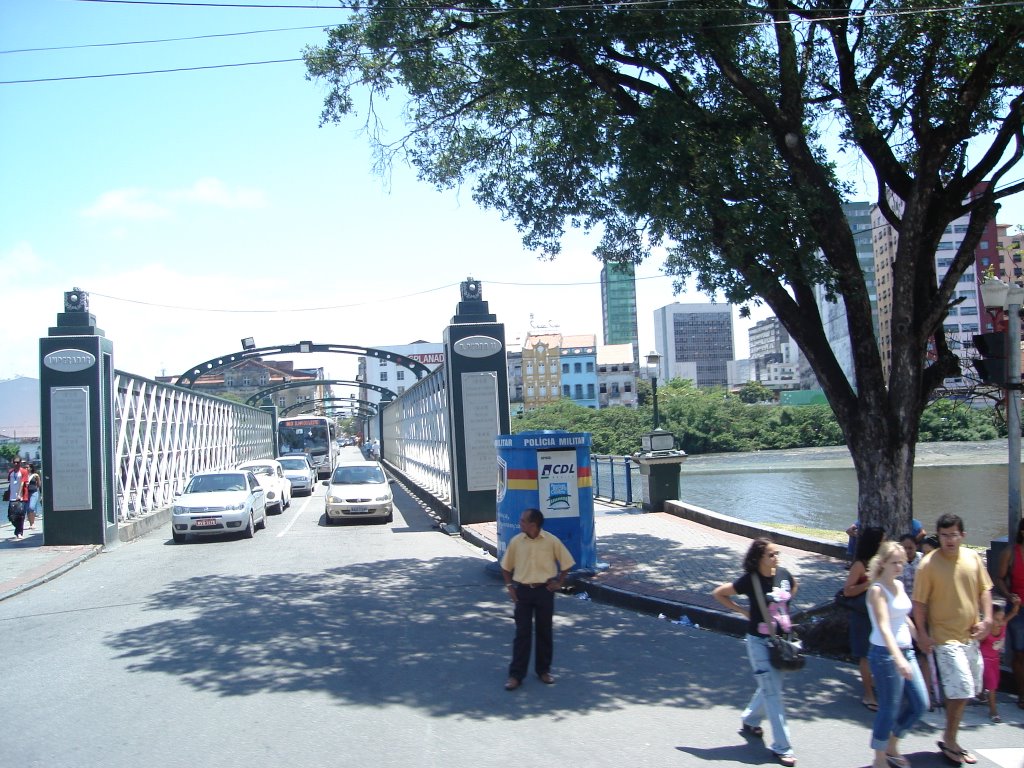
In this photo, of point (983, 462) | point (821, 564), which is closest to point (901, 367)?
point (821, 564)

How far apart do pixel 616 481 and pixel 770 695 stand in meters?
15.3

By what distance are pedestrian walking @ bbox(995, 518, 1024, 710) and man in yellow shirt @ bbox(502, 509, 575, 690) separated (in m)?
3.15

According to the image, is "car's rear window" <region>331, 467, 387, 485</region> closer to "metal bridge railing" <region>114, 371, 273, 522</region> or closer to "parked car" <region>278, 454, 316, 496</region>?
"metal bridge railing" <region>114, 371, 273, 522</region>

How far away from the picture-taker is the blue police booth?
1112cm

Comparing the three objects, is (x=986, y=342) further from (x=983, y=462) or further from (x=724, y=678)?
(x=983, y=462)

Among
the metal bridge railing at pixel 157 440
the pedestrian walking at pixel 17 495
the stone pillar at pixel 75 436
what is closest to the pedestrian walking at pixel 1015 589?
the stone pillar at pixel 75 436

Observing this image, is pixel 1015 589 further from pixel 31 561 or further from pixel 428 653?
pixel 31 561

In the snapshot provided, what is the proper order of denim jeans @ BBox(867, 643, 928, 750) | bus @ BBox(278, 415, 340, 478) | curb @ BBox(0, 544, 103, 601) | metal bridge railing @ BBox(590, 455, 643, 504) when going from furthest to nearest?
bus @ BBox(278, 415, 340, 478) < metal bridge railing @ BBox(590, 455, 643, 504) < curb @ BBox(0, 544, 103, 601) < denim jeans @ BBox(867, 643, 928, 750)

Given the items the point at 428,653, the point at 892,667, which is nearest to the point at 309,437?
the point at 428,653

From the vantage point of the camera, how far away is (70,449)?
55.2 ft

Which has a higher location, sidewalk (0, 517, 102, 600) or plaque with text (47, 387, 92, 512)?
plaque with text (47, 387, 92, 512)

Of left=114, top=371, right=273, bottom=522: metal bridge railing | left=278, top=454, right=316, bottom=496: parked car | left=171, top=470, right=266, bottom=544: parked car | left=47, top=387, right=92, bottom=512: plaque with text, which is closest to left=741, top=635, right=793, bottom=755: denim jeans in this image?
left=171, top=470, right=266, bottom=544: parked car

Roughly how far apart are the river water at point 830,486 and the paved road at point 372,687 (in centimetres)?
468

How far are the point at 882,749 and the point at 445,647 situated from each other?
408 cm
